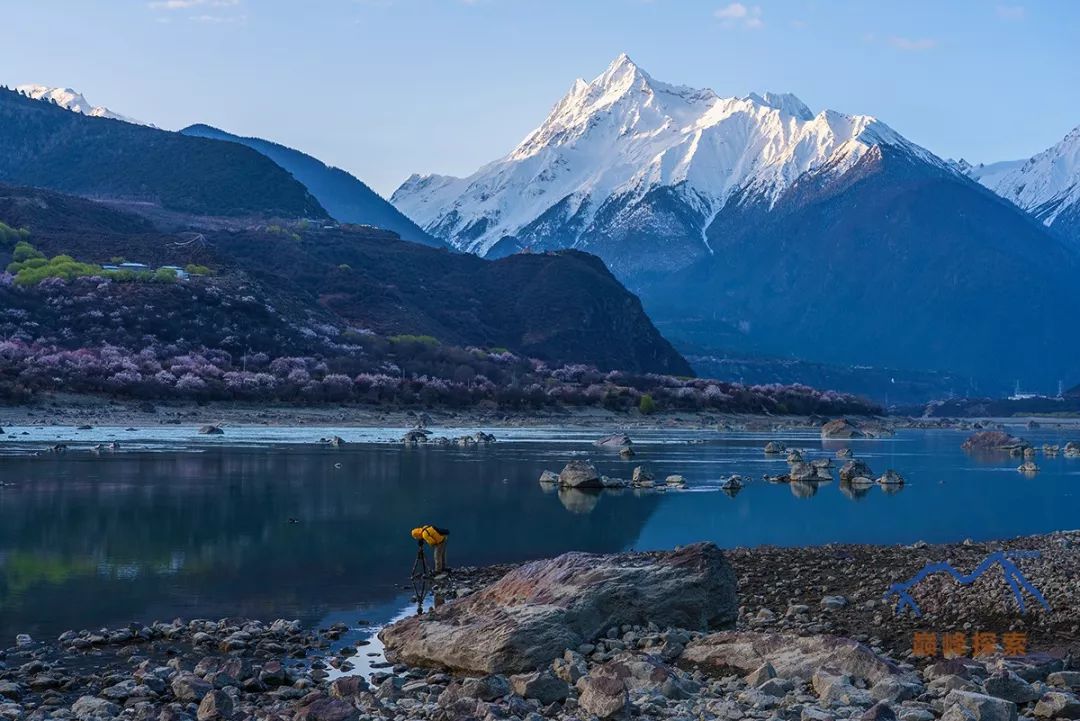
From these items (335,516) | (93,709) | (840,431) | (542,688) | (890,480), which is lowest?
(93,709)

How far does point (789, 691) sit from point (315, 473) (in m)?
37.9

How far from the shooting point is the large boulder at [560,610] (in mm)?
18297

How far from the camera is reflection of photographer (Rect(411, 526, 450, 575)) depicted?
2669 centimetres

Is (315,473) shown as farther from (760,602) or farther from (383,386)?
(383,386)

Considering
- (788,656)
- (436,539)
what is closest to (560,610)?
(788,656)

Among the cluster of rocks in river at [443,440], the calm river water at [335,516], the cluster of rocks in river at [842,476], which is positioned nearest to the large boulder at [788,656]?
the calm river water at [335,516]

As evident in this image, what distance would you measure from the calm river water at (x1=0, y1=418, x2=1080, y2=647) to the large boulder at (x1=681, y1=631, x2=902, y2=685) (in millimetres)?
6481

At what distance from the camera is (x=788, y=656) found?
56.7ft

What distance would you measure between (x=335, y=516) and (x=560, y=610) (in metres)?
19.9

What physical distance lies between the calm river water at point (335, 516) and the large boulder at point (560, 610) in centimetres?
302

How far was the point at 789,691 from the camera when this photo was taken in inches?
637

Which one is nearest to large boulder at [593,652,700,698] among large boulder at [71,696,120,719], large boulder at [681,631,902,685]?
large boulder at [681,631,902,685]

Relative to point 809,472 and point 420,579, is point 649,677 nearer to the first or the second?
point 420,579

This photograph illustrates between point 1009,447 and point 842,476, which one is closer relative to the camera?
point 842,476
